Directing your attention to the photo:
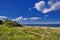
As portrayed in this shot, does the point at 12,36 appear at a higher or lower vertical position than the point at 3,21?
lower

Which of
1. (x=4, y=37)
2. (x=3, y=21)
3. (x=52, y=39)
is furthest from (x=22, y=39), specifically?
(x=3, y=21)

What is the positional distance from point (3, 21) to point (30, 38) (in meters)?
13.1

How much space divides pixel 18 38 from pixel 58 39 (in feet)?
9.26

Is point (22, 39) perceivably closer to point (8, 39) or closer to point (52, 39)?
point (8, 39)

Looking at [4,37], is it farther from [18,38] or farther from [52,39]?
[52,39]

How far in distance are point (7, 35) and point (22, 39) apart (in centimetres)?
131

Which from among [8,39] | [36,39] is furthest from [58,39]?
[8,39]

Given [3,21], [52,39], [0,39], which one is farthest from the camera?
[3,21]

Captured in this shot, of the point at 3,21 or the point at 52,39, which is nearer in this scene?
the point at 52,39

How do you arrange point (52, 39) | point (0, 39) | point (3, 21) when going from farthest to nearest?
point (3, 21), point (52, 39), point (0, 39)

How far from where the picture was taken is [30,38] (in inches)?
596

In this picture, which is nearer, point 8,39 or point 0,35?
point 8,39

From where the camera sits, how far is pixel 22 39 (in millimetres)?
14523

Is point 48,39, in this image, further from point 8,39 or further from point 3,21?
point 3,21
